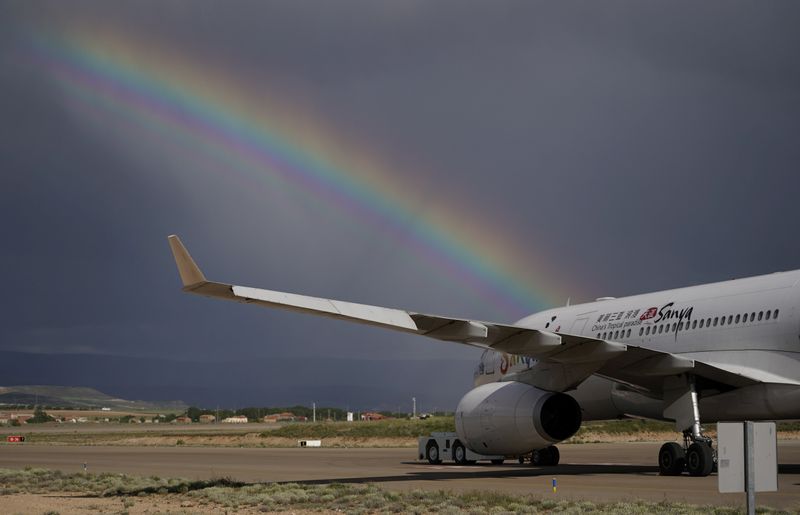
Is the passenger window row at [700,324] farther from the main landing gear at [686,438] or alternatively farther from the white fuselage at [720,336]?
the main landing gear at [686,438]

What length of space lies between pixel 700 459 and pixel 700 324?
3489mm

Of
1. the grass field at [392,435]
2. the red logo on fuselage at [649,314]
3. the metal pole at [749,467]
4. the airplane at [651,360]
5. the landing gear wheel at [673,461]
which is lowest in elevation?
the grass field at [392,435]

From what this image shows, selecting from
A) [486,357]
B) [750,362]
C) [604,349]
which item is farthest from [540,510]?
[486,357]

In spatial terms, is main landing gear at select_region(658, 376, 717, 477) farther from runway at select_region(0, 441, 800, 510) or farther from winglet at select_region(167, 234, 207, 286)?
winglet at select_region(167, 234, 207, 286)

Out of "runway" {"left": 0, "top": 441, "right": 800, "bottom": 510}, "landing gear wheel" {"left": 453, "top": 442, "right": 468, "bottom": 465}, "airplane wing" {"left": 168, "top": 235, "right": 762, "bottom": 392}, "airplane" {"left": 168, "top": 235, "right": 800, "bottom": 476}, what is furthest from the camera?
"landing gear wheel" {"left": 453, "top": 442, "right": 468, "bottom": 465}

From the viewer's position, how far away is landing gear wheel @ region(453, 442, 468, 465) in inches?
1344

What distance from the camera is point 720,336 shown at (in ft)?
75.9

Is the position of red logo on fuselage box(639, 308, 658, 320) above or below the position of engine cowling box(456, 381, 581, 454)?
above

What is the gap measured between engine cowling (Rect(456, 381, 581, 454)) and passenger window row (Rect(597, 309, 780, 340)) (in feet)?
9.54

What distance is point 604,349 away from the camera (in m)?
21.4

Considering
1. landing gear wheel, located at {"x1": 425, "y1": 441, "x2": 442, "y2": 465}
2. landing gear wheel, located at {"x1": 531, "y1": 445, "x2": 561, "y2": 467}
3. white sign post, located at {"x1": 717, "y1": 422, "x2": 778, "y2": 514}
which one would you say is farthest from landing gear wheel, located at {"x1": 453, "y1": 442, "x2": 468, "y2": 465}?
white sign post, located at {"x1": 717, "y1": 422, "x2": 778, "y2": 514}

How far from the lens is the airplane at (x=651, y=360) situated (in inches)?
785

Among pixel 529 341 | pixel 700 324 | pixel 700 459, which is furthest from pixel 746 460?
pixel 700 324

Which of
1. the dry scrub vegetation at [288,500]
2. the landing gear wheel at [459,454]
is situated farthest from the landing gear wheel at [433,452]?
the dry scrub vegetation at [288,500]
